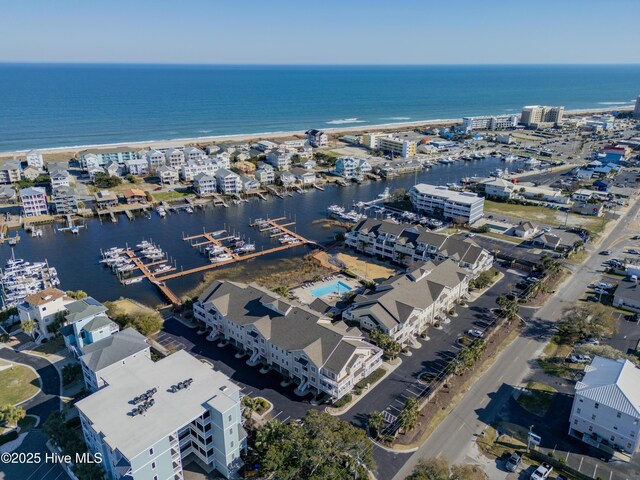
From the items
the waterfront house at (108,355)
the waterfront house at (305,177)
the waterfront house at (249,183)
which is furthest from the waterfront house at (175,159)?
the waterfront house at (108,355)

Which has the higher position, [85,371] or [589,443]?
[85,371]

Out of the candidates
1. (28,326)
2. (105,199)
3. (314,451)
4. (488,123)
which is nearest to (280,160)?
(105,199)

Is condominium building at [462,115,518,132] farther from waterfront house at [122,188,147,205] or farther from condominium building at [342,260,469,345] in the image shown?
condominium building at [342,260,469,345]

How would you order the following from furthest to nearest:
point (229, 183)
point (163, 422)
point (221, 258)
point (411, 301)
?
1. point (229, 183)
2. point (221, 258)
3. point (411, 301)
4. point (163, 422)

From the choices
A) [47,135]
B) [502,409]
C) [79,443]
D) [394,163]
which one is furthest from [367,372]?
[47,135]

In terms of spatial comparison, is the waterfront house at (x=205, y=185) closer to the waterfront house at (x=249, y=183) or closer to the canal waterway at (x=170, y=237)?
the waterfront house at (x=249, y=183)

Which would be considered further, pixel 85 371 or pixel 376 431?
pixel 85 371

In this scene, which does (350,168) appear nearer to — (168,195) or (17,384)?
(168,195)

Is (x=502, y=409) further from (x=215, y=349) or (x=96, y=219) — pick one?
(x=96, y=219)
